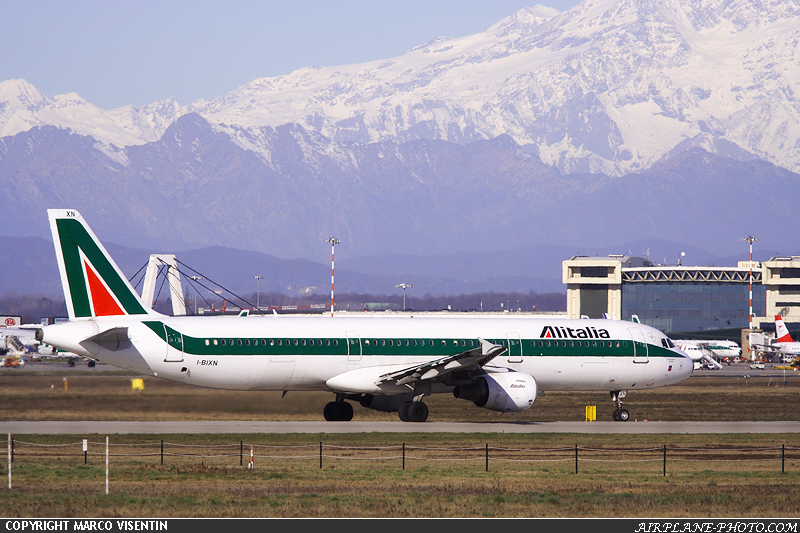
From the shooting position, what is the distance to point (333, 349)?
4022cm

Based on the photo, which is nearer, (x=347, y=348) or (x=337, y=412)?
(x=347, y=348)

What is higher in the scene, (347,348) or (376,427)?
(347,348)

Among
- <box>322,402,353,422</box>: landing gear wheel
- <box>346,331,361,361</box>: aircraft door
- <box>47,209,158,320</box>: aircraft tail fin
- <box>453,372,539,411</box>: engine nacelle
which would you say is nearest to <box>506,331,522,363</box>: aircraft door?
<box>453,372,539,411</box>: engine nacelle

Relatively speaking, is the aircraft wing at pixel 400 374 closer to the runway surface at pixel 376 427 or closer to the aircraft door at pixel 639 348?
the runway surface at pixel 376 427

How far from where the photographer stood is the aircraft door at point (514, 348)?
4272cm

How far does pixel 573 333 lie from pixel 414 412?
8211mm

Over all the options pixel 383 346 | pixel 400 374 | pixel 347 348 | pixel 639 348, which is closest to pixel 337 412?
pixel 347 348

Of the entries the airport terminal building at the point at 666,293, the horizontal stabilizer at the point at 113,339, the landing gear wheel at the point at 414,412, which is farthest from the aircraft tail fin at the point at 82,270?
the airport terminal building at the point at 666,293

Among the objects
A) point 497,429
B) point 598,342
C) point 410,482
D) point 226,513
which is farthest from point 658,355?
point 226,513

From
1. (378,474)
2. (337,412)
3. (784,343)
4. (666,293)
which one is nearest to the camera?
(378,474)

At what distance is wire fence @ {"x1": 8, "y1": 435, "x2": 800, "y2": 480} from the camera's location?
28.7 metres

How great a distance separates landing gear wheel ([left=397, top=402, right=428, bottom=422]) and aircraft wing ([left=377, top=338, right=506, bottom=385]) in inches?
52.4

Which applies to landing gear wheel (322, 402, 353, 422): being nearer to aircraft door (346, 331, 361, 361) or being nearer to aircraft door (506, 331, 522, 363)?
aircraft door (346, 331, 361, 361)

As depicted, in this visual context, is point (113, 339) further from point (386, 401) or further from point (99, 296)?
point (386, 401)
